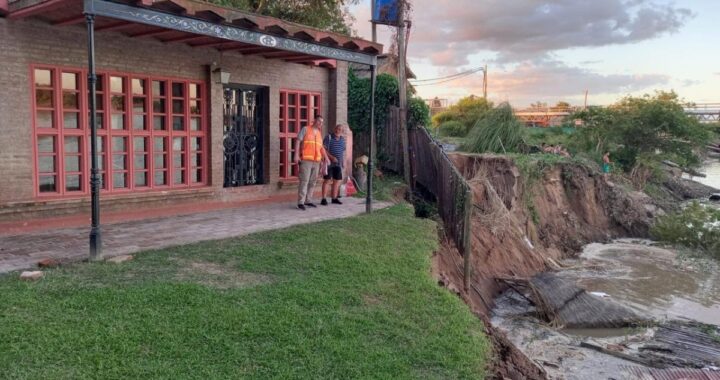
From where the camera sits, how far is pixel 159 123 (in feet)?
33.8

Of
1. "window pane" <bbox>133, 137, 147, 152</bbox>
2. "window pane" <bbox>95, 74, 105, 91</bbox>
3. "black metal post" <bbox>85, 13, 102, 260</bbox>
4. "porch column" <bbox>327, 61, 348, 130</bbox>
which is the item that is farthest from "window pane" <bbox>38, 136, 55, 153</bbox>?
"porch column" <bbox>327, 61, 348, 130</bbox>

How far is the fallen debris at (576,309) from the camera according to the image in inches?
377

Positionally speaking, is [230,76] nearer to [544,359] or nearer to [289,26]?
[289,26]

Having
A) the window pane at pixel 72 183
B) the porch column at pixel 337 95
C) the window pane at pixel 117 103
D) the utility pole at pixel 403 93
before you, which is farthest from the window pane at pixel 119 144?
the utility pole at pixel 403 93

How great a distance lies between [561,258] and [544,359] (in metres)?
8.59

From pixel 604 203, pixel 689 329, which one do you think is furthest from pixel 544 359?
pixel 604 203

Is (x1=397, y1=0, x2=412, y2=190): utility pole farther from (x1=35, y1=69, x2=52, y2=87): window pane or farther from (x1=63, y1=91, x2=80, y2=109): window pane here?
(x1=35, y1=69, x2=52, y2=87): window pane

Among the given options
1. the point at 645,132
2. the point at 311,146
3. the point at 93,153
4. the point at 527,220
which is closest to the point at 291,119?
the point at 311,146

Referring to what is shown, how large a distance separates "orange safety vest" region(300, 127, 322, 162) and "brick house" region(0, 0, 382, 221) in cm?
139

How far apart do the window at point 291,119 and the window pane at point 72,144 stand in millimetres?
4398

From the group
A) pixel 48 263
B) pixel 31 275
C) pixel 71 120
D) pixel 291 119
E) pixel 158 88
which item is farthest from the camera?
pixel 291 119

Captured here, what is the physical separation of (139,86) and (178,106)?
2.83ft

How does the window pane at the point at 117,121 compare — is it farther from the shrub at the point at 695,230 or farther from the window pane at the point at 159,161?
the shrub at the point at 695,230

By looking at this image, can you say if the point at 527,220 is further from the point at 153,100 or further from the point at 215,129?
the point at 153,100
